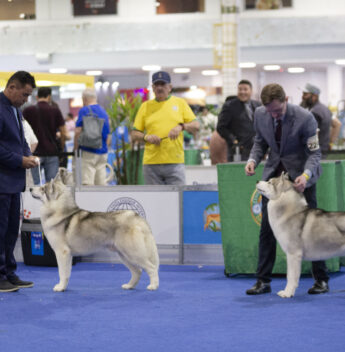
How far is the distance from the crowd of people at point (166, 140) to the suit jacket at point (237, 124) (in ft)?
0.04

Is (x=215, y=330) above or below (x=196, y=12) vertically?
below

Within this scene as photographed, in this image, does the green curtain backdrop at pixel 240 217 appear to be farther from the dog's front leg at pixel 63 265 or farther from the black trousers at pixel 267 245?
the dog's front leg at pixel 63 265

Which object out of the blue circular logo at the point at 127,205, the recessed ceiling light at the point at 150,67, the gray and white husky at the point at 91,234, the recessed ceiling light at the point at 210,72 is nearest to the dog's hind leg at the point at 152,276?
the gray and white husky at the point at 91,234

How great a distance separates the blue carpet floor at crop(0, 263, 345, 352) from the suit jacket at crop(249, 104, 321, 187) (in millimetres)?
1027

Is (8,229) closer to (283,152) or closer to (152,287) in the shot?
(152,287)

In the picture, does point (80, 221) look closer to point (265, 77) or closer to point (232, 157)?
point (232, 157)

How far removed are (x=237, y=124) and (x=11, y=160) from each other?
3.58m

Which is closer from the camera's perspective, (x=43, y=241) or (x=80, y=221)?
(x=80, y=221)

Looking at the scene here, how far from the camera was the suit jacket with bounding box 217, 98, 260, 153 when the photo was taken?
8.49 meters

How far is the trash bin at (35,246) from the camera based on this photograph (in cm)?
739

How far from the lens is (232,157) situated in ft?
28.7

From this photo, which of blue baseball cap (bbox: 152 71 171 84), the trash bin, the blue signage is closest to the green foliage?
blue baseball cap (bbox: 152 71 171 84)

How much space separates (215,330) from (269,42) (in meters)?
17.9

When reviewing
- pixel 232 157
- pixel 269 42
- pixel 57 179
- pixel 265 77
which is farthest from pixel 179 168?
pixel 265 77
